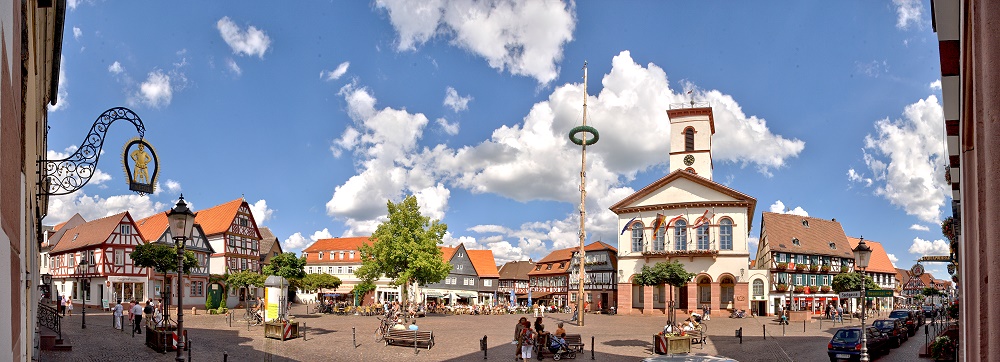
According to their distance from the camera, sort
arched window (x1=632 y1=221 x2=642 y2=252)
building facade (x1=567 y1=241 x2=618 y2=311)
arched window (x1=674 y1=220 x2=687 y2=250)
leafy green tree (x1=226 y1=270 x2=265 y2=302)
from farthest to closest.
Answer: building facade (x1=567 y1=241 x2=618 y2=311) → arched window (x1=632 y1=221 x2=642 y2=252) → arched window (x1=674 y1=220 x2=687 y2=250) → leafy green tree (x1=226 y1=270 x2=265 y2=302)

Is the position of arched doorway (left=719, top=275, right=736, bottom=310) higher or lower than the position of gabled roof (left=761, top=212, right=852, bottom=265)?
lower

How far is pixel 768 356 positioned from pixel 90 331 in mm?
27792

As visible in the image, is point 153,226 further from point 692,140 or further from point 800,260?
point 800,260

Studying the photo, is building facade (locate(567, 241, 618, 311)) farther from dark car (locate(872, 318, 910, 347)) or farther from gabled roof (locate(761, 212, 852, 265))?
dark car (locate(872, 318, 910, 347))

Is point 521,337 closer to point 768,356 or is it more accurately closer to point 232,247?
A: point 768,356

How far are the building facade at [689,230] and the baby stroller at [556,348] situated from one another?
32.7 m

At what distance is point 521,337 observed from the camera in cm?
2120

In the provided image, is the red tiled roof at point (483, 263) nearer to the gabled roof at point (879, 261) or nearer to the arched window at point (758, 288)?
the arched window at point (758, 288)

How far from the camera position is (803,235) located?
66.3 m

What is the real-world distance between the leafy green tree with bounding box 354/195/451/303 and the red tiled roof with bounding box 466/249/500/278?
39.3 metres

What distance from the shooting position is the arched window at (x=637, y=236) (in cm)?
6109

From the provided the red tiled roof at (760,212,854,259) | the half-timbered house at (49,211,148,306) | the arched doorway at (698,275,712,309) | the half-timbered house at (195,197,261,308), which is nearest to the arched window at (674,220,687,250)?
the arched doorway at (698,275,712,309)

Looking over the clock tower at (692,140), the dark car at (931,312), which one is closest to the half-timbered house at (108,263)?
the clock tower at (692,140)

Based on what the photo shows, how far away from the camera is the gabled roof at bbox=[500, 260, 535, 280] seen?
97.2 metres
